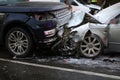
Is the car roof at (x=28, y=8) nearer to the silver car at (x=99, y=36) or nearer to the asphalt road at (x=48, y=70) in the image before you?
the silver car at (x=99, y=36)

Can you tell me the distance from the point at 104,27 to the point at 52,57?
158 cm

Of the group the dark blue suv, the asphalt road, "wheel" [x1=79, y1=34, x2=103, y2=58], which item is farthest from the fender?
the asphalt road

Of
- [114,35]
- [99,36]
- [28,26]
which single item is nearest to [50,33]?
[28,26]

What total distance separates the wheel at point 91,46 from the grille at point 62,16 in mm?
866

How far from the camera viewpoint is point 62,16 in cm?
870

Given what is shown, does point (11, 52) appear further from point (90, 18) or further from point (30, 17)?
point (90, 18)

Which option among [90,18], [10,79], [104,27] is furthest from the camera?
[90,18]

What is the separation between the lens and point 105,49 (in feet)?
26.9

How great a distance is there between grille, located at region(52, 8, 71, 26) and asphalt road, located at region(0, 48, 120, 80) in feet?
3.39

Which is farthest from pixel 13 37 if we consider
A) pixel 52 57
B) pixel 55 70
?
pixel 55 70

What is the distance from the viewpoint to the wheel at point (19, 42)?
26.9 feet

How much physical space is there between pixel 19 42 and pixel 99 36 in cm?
211

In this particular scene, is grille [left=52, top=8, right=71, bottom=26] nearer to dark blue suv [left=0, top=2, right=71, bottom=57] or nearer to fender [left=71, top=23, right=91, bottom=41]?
dark blue suv [left=0, top=2, right=71, bottom=57]

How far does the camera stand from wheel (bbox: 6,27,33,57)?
8188 millimetres
